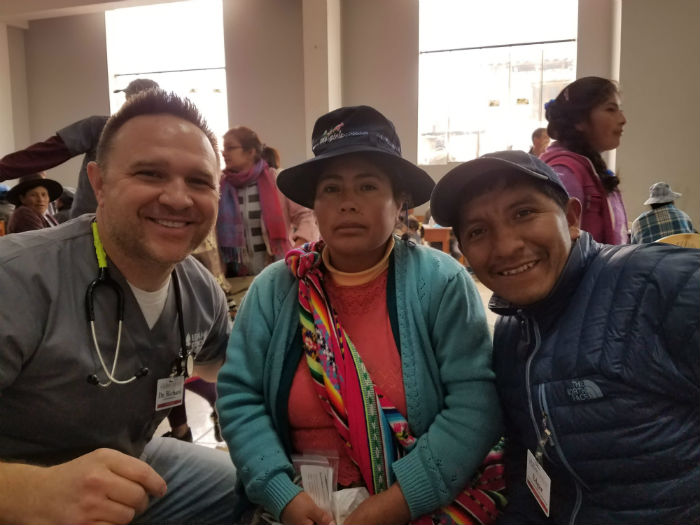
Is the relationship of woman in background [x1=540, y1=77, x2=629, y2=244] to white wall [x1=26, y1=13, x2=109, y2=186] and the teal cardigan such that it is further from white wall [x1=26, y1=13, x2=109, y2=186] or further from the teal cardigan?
white wall [x1=26, y1=13, x2=109, y2=186]

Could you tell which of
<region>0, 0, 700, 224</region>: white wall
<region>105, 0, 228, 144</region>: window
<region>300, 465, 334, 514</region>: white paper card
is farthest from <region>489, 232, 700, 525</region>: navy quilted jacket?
<region>105, 0, 228, 144</region>: window

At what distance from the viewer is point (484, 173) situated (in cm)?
117

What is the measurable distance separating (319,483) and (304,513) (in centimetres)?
8

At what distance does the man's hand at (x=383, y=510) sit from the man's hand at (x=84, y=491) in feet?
1.52

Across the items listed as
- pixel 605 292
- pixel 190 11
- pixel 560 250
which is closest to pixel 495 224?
pixel 560 250

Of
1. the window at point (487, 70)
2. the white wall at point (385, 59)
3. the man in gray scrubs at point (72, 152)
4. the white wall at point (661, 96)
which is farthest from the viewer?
the white wall at point (385, 59)

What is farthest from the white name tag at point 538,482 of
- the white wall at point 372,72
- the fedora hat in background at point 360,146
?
the white wall at point 372,72

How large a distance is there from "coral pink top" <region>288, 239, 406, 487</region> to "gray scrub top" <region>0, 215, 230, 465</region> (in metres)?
0.44

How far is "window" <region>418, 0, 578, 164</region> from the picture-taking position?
26.8ft

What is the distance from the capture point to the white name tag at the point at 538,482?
1.11 m

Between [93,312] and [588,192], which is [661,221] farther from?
[93,312]

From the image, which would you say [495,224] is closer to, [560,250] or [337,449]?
[560,250]

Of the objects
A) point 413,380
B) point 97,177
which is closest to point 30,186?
point 97,177

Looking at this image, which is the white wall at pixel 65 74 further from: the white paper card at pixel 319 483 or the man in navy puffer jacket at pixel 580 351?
the man in navy puffer jacket at pixel 580 351
